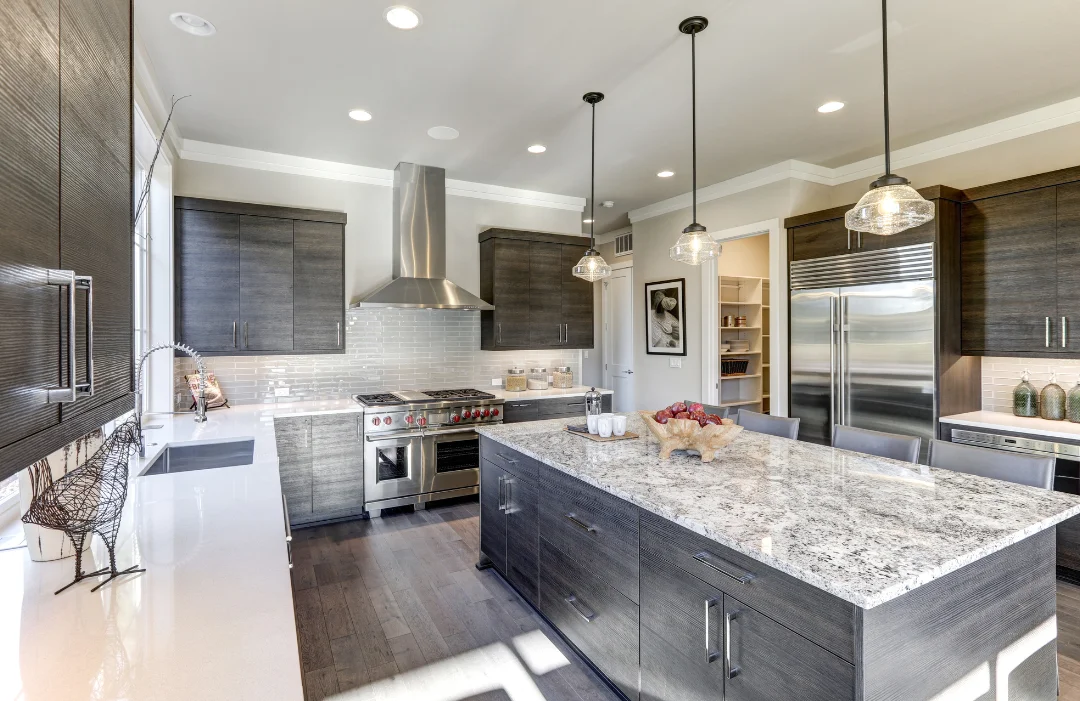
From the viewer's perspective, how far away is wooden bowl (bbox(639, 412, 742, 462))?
7.75 ft

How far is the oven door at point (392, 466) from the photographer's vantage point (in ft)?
13.9

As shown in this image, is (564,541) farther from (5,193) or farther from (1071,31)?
(1071,31)

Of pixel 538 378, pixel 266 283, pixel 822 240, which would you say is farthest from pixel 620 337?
pixel 266 283

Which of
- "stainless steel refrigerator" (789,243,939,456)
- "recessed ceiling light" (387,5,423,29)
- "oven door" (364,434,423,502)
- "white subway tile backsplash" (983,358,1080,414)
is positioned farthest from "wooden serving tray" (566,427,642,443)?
"white subway tile backsplash" (983,358,1080,414)

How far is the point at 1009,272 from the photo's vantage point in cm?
359

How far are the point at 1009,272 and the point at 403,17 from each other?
13.1 ft

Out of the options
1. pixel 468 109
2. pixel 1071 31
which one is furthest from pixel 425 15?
pixel 1071 31

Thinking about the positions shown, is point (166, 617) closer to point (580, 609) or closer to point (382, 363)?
point (580, 609)

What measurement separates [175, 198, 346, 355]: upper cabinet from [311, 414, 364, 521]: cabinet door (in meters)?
0.68

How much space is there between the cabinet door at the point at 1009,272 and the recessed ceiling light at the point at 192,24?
15.4 feet

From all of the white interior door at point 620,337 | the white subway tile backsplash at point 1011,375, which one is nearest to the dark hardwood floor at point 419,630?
the white subway tile backsplash at point 1011,375

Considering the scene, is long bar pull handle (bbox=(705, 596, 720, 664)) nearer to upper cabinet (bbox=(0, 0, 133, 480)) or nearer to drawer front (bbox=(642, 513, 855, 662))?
drawer front (bbox=(642, 513, 855, 662))

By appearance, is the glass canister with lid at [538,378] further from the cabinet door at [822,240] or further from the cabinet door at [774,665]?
the cabinet door at [774,665]

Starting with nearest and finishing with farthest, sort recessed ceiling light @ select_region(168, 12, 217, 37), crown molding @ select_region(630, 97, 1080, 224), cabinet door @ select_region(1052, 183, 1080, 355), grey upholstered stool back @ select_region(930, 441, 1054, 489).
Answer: grey upholstered stool back @ select_region(930, 441, 1054, 489)
recessed ceiling light @ select_region(168, 12, 217, 37)
cabinet door @ select_region(1052, 183, 1080, 355)
crown molding @ select_region(630, 97, 1080, 224)
